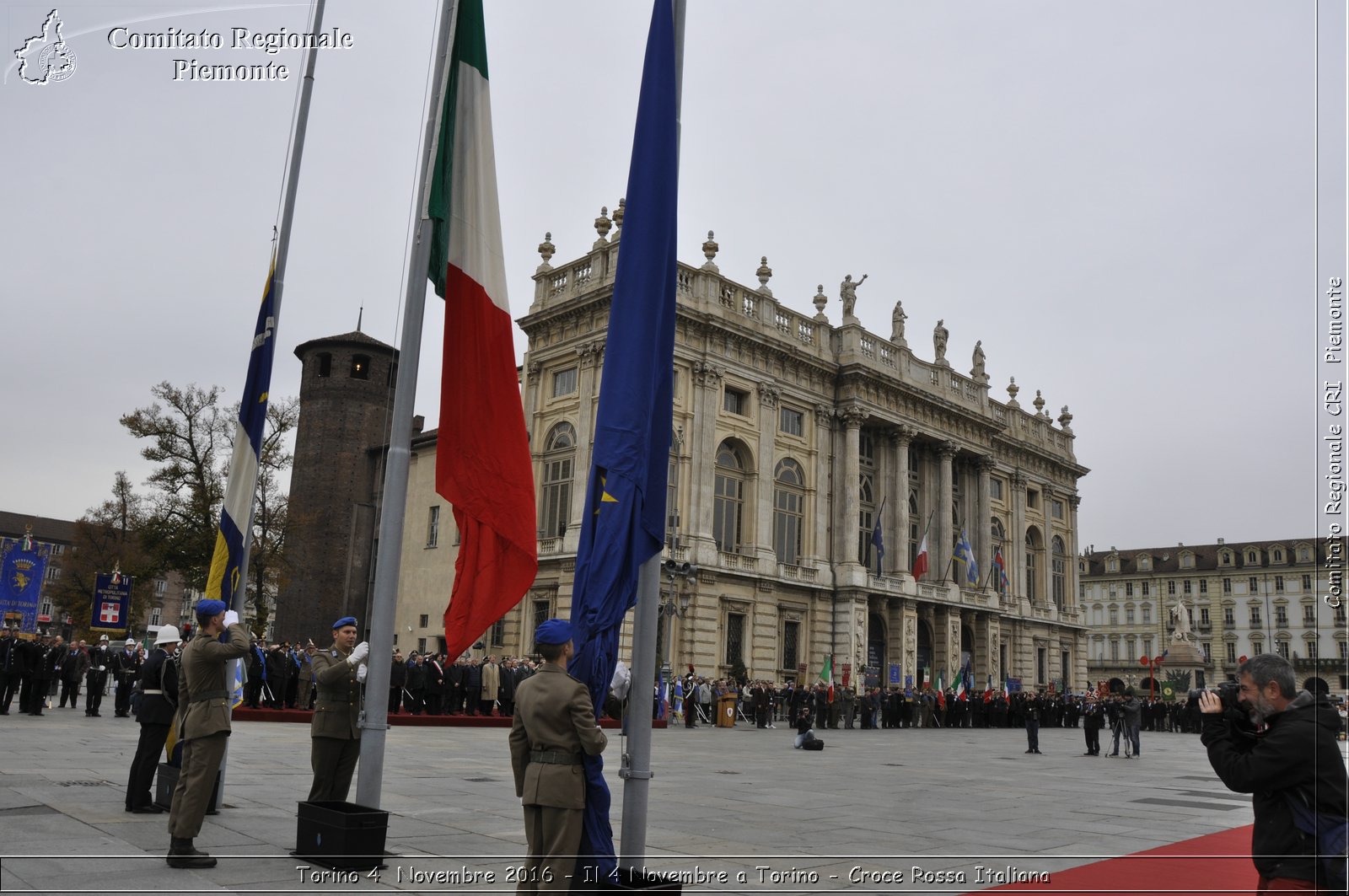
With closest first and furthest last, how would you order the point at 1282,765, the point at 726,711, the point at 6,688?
the point at 1282,765
the point at 6,688
the point at 726,711

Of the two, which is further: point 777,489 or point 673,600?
point 777,489

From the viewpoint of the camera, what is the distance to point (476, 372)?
25.3 feet

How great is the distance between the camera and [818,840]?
897cm

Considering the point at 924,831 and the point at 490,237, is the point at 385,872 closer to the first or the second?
the point at 490,237

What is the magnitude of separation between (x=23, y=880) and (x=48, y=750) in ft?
28.4

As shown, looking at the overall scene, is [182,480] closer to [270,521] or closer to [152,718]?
[270,521]

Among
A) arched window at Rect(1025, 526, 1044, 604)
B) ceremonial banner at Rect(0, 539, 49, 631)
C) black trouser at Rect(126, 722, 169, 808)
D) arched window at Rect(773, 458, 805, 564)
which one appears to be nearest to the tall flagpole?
black trouser at Rect(126, 722, 169, 808)

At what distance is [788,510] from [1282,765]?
117 ft

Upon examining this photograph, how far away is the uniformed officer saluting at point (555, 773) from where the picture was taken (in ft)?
17.4

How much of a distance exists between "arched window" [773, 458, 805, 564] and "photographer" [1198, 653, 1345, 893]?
1349 inches

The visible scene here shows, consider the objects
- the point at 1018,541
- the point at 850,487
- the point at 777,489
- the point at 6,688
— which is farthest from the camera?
the point at 1018,541

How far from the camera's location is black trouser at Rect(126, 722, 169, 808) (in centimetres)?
851

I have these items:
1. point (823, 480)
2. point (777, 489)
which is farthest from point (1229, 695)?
point (823, 480)

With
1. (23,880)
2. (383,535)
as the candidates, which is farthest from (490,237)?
(23,880)
